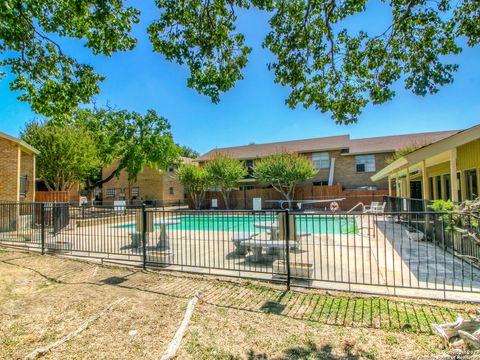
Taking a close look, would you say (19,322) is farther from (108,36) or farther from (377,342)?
(108,36)

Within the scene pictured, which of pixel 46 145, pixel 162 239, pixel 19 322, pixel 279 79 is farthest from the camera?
pixel 46 145

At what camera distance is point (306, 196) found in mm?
27281

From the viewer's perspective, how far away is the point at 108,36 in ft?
22.9

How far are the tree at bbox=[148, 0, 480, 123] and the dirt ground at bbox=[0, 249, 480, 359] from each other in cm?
430

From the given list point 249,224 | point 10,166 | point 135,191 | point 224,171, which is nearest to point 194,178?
point 224,171

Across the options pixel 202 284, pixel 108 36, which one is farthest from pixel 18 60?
pixel 202 284

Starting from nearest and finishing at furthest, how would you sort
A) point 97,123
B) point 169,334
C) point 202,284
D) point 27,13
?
1. point 169,334
2. point 202,284
3. point 27,13
4. point 97,123

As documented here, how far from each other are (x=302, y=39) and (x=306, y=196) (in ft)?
73.1

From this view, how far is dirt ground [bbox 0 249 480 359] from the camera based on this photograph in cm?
323

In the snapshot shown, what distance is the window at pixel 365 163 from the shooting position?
27.3m

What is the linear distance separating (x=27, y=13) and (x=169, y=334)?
872cm

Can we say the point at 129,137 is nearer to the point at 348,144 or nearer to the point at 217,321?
the point at 348,144

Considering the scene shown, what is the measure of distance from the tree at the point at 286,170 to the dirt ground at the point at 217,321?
20.2 meters

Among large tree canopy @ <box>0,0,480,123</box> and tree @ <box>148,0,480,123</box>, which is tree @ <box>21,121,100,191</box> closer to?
large tree canopy @ <box>0,0,480,123</box>
